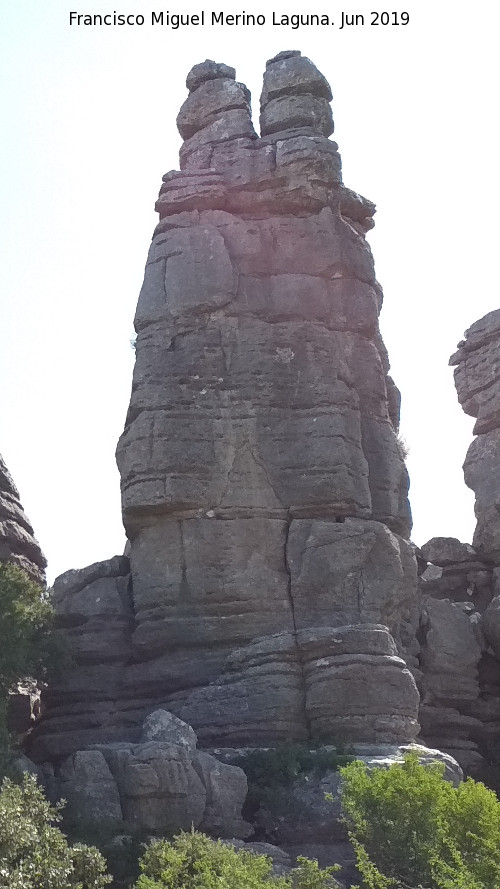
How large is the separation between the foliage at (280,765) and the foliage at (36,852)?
5.45m

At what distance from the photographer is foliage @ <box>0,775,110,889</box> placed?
15086mm

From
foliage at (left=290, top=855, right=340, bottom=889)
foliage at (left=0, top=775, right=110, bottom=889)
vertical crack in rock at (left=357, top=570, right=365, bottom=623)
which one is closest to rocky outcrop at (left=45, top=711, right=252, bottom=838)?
foliage at (left=0, top=775, right=110, bottom=889)

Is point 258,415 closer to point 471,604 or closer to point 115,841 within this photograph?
point 471,604

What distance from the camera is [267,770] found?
2231 centimetres

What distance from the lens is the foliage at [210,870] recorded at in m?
14.9

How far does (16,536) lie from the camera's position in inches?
1115

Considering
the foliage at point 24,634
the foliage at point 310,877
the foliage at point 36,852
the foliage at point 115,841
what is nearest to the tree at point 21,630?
the foliage at point 24,634

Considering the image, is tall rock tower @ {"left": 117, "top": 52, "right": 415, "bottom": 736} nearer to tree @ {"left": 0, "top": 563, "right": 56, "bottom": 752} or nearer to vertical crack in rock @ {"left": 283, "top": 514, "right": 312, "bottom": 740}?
vertical crack in rock @ {"left": 283, "top": 514, "right": 312, "bottom": 740}

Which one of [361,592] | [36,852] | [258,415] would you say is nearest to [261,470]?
[258,415]

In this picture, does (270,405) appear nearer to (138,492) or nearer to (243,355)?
(243,355)

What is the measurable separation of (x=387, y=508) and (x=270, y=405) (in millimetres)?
3721

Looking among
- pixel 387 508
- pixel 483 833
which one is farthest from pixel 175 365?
pixel 483 833

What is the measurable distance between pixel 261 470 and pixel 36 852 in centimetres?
1419

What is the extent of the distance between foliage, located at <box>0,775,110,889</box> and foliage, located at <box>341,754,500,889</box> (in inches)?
143
